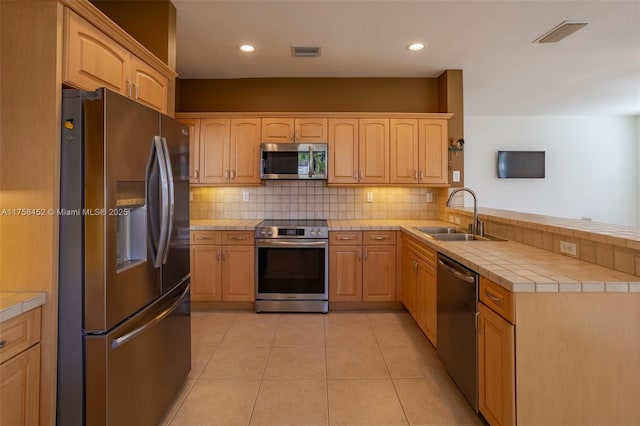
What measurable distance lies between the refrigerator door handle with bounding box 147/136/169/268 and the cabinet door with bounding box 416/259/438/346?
1846 mm

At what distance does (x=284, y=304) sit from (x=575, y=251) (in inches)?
98.5

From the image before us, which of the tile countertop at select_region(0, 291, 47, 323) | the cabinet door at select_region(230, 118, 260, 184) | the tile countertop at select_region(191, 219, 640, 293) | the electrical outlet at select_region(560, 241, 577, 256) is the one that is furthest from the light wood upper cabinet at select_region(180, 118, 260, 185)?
the electrical outlet at select_region(560, 241, 577, 256)

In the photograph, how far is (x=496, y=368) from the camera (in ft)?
4.86

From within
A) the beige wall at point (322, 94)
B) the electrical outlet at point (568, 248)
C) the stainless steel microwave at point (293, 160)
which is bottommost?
the electrical outlet at point (568, 248)

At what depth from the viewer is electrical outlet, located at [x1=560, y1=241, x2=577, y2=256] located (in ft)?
5.95

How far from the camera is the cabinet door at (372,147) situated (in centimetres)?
363

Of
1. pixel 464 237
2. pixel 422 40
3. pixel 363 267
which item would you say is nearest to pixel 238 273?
pixel 363 267

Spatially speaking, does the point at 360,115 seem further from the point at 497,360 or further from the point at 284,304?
the point at 497,360

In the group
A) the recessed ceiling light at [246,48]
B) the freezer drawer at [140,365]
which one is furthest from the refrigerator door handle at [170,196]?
the recessed ceiling light at [246,48]

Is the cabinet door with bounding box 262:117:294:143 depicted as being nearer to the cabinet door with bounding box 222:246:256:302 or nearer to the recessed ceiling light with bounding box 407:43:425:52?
the cabinet door with bounding box 222:246:256:302

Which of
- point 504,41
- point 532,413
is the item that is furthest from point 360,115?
point 532,413

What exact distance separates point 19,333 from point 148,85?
1.52 m

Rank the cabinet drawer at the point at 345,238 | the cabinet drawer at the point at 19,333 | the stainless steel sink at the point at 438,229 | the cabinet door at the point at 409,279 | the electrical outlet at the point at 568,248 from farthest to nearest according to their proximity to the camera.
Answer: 1. the cabinet drawer at the point at 345,238
2. the stainless steel sink at the point at 438,229
3. the cabinet door at the point at 409,279
4. the electrical outlet at the point at 568,248
5. the cabinet drawer at the point at 19,333

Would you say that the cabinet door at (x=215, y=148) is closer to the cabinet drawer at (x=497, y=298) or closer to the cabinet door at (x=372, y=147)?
the cabinet door at (x=372, y=147)
